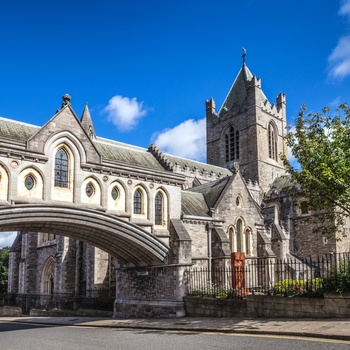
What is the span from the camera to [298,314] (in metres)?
14.2

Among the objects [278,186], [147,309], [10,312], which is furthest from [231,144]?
[147,309]

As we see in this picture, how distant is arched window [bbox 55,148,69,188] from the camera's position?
675 inches

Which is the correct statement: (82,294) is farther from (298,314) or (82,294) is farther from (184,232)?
(298,314)

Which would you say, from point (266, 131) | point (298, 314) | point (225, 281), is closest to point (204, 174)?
point (266, 131)

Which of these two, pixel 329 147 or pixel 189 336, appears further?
pixel 329 147

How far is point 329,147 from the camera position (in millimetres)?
15836

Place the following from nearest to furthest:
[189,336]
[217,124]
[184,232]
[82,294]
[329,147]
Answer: [189,336], [329,147], [184,232], [82,294], [217,124]

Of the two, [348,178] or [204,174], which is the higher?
[204,174]

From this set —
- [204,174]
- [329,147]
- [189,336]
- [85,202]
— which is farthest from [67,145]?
[204,174]

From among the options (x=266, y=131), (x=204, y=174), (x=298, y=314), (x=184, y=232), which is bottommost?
(x=298, y=314)

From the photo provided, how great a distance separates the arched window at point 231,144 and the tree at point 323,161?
3982 cm

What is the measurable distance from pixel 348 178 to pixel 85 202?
34.2ft

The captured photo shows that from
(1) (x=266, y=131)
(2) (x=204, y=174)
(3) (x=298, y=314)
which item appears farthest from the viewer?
(1) (x=266, y=131)

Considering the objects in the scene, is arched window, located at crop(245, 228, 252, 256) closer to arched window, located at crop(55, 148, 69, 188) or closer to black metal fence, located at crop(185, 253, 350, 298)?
black metal fence, located at crop(185, 253, 350, 298)
